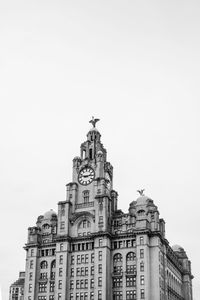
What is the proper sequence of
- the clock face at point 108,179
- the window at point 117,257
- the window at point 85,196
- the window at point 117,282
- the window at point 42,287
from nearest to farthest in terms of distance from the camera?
the window at point 117,282 → the window at point 117,257 → the window at point 42,287 → the window at point 85,196 → the clock face at point 108,179

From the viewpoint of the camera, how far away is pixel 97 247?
120750 millimetres

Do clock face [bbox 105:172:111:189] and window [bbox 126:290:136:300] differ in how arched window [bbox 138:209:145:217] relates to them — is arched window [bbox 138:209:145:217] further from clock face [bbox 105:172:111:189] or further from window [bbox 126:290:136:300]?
window [bbox 126:290:136:300]

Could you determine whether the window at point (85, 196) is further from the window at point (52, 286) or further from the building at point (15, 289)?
the building at point (15, 289)

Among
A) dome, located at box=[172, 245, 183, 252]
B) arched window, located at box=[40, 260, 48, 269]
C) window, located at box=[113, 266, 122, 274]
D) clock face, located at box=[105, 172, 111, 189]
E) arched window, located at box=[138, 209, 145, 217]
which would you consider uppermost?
clock face, located at box=[105, 172, 111, 189]

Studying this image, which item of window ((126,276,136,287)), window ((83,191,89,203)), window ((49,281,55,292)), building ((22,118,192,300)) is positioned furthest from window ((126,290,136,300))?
window ((83,191,89,203))

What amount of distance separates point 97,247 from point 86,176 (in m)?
23.7

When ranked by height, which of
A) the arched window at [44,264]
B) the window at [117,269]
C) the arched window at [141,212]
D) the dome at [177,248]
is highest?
the arched window at [141,212]

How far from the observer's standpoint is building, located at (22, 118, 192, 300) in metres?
116

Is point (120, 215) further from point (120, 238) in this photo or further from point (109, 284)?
point (109, 284)

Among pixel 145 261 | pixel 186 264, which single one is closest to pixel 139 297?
pixel 145 261

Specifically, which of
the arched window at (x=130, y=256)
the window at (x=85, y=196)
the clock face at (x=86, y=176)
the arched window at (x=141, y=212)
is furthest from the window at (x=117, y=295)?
the clock face at (x=86, y=176)

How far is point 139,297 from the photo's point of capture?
112312 millimetres

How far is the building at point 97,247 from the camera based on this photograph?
116 metres

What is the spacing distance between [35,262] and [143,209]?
115 ft
